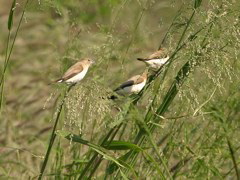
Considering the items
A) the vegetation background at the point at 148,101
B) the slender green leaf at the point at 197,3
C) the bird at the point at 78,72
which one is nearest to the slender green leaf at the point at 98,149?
the vegetation background at the point at 148,101

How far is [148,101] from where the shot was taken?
2.66 meters

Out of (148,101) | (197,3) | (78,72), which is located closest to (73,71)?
(78,72)

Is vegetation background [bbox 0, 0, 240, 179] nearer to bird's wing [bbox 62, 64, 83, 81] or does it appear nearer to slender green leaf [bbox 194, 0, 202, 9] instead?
slender green leaf [bbox 194, 0, 202, 9]

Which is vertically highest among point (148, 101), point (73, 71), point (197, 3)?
point (197, 3)

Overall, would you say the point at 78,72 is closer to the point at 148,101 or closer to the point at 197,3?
the point at 148,101

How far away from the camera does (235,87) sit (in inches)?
128

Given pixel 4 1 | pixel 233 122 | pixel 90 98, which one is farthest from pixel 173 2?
pixel 4 1

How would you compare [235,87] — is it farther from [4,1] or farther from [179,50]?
[4,1]

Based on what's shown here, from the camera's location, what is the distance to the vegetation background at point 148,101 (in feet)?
8.14

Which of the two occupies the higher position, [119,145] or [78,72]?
[119,145]

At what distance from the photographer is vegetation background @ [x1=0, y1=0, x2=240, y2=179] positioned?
2.48 m

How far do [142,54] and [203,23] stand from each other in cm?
127

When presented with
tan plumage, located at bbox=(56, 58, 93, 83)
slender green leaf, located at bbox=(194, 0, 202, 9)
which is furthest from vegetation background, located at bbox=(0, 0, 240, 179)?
tan plumage, located at bbox=(56, 58, 93, 83)

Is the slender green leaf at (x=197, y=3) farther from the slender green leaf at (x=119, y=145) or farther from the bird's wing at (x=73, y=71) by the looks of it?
the bird's wing at (x=73, y=71)
